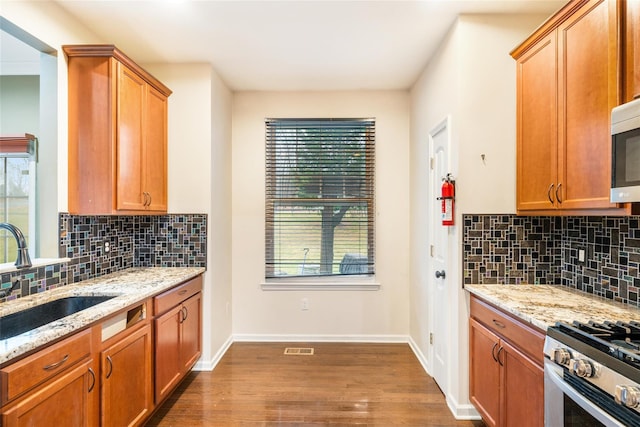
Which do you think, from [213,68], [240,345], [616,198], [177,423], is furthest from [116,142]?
[616,198]

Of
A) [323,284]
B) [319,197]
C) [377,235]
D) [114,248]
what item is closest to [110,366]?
[114,248]

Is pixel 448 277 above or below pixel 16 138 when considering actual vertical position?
below

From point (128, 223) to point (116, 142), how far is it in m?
0.96

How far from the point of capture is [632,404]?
3.30 ft

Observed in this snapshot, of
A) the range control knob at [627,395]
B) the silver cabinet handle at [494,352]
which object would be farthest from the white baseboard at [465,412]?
the range control knob at [627,395]

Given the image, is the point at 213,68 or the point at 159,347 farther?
Answer: the point at 213,68

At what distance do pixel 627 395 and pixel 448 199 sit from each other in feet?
4.92

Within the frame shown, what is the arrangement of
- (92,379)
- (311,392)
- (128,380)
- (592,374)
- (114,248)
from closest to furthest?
(592,374) < (92,379) < (128,380) < (311,392) < (114,248)

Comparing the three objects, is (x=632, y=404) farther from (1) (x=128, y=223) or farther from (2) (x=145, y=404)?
(1) (x=128, y=223)

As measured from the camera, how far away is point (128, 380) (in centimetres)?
191

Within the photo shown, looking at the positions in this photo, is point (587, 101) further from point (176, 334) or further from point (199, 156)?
point (176, 334)

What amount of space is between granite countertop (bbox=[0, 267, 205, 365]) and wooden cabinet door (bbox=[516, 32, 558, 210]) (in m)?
2.52

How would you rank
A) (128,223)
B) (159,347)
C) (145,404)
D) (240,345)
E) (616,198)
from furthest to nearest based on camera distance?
(240,345) < (128,223) < (159,347) < (145,404) < (616,198)

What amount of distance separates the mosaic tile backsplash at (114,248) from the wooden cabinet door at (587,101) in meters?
2.76
